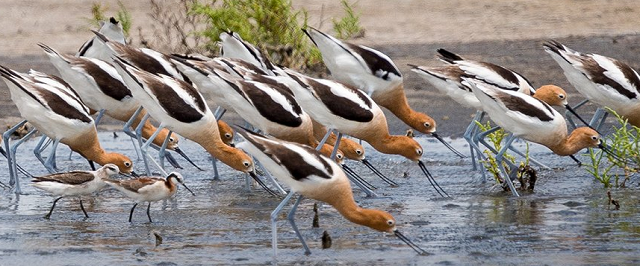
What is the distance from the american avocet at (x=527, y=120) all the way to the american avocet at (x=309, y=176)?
2.16m

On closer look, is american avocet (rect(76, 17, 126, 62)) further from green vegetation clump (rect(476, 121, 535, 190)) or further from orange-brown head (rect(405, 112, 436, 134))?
green vegetation clump (rect(476, 121, 535, 190))

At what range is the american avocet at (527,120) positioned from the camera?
8.63 m

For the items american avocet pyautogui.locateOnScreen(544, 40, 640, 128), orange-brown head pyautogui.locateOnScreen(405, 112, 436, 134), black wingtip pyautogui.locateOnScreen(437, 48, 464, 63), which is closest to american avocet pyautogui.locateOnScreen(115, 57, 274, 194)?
orange-brown head pyautogui.locateOnScreen(405, 112, 436, 134)

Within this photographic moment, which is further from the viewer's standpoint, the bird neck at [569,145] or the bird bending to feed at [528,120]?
the bird neck at [569,145]

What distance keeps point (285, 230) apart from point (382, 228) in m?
0.94

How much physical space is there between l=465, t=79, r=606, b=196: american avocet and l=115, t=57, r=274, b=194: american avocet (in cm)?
168

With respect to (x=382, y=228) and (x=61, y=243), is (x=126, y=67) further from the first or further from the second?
(x=382, y=228)

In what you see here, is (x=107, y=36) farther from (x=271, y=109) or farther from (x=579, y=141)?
(x=579, y=141)

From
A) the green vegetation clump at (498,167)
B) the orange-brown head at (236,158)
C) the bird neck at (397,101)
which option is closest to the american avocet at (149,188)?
the orange-brown head at (236,158)

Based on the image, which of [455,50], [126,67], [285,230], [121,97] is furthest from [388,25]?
[285,230]

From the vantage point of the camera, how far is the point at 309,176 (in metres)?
6.54

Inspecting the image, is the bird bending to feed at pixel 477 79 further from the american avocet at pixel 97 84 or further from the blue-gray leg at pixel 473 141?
the american avocet at pixel 97 84

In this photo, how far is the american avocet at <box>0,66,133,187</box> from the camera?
348 inches

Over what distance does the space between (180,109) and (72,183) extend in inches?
41.8
